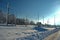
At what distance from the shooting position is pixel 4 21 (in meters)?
23.7

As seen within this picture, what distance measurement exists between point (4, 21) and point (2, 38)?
12.3m

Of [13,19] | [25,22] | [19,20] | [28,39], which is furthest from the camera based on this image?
[25,22]

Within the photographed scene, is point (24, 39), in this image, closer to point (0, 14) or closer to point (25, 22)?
point (0, 14)

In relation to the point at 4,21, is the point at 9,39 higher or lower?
lower

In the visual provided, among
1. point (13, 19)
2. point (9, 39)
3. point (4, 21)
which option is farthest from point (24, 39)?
point (13, 19)

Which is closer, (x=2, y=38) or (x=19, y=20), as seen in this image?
(x=2, y=38)

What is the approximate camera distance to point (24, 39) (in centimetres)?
1166

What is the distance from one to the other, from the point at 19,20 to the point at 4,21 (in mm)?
15162

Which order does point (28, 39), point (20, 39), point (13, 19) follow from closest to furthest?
point (20, 39) < point (28, 39) < point (13, 19)

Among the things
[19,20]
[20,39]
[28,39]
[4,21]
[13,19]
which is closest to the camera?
[20,39]

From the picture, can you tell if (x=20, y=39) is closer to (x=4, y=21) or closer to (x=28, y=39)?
(x=28, y=39)

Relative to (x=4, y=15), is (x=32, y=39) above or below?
below

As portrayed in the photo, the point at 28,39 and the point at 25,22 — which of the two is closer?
the point at 28,39

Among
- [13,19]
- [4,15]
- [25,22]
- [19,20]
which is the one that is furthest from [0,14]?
[25,22]
